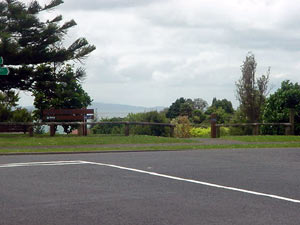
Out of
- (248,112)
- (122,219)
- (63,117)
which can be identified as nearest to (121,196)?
(122,219)

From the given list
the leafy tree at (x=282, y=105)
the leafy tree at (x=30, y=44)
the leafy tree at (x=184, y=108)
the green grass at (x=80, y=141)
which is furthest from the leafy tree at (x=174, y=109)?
the green grass at (x=80, y=141)

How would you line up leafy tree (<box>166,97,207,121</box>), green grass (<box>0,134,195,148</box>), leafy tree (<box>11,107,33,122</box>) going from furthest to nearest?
1. leafy tree (<box>166,97,207,121</box>)
2. leafy tree (<box>11,107,33,122</box>)
3. green grass (<box>0,134,195,148</box>)

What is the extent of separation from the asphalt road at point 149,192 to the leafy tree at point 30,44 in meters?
15.1

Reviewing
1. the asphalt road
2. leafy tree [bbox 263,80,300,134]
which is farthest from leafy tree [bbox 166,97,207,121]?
the asphalt road

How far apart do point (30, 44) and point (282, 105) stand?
15.6 m

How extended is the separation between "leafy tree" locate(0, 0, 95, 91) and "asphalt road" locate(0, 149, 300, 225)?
1511 cm

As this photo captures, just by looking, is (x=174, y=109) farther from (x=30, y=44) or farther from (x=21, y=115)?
(x=30, y=44)

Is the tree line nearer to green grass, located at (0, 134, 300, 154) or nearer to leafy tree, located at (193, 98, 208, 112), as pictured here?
green grass, located at (0, 134, 300, 154)

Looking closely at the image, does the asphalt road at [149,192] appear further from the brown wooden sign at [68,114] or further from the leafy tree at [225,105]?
the leafy tree at [225,105]

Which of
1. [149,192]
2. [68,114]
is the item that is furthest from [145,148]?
[149,192]

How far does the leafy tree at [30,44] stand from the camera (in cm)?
2944

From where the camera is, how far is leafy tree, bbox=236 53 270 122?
42.6m

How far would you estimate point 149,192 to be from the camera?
9805 mm

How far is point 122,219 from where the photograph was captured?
295 inches
